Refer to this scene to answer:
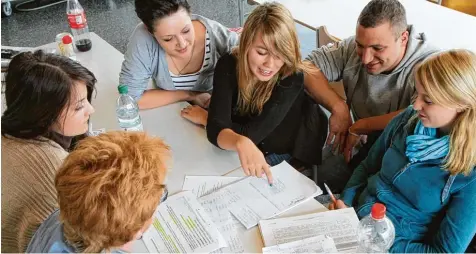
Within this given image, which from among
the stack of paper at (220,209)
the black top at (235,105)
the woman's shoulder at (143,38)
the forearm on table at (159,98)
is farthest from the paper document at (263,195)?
the woman's shoulder at (143,38)

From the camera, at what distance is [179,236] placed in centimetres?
133

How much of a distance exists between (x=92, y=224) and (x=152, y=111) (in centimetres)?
93

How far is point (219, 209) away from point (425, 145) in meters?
0.64

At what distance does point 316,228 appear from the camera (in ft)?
4.38

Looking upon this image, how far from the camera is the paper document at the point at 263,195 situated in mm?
1396

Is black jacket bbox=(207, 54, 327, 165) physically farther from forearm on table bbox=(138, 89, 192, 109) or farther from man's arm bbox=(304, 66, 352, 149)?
forearm on table bbox=(138, 89, 192, 109)

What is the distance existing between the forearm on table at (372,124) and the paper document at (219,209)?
0.55 m

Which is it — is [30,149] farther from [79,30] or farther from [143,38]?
[79,30]

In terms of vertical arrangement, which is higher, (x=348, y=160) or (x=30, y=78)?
(x=30, y=78)

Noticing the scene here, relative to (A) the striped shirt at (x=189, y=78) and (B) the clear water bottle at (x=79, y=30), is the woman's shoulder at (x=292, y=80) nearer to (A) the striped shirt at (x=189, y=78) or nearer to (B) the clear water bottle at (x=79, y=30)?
(A) the striped shirt at (x=189, y=78)

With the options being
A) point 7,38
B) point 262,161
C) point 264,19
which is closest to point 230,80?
point 264,19

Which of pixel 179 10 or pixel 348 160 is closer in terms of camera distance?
pixel 179 10

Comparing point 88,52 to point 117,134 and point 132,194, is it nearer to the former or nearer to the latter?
point 117,134

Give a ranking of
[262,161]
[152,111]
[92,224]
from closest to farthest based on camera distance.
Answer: [92,224] → [262,161] → [152,111]
